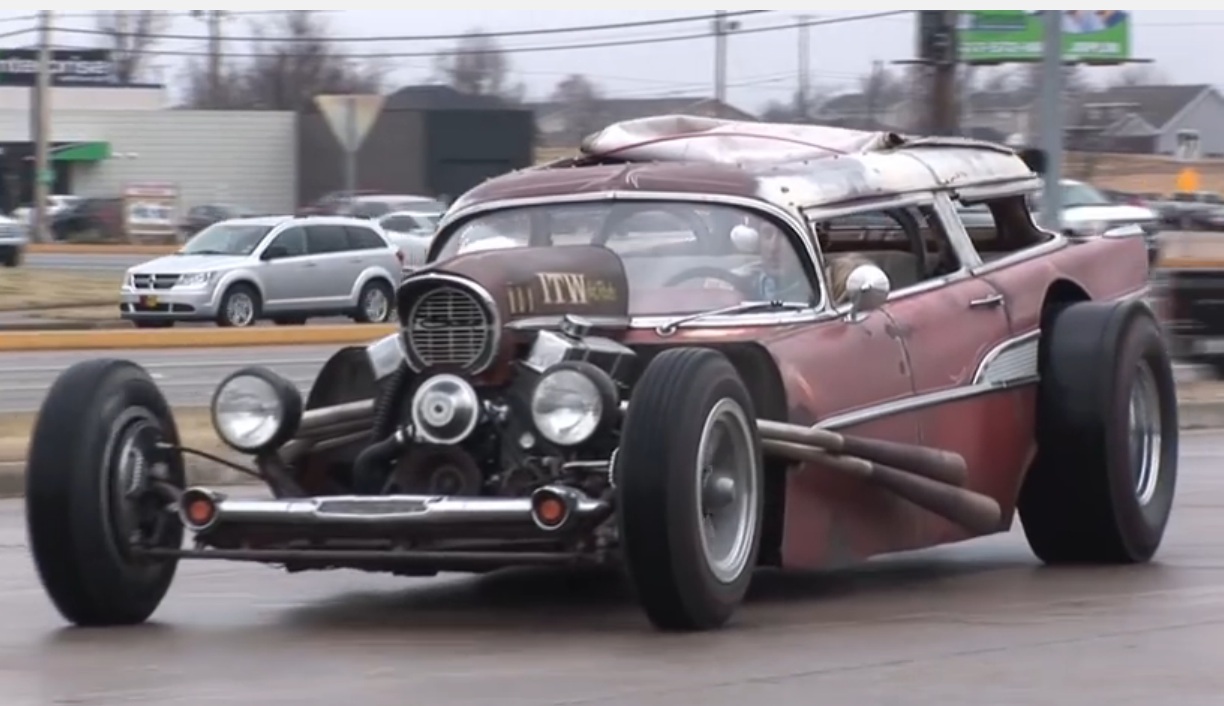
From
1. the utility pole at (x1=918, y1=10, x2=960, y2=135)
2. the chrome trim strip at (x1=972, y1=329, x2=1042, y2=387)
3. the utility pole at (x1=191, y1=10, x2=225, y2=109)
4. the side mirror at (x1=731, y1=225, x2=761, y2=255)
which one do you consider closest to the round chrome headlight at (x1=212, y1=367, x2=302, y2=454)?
the side mirror at (x1=731, y1=225, x2=761, y2=255)

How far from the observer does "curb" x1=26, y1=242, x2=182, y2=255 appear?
195ft

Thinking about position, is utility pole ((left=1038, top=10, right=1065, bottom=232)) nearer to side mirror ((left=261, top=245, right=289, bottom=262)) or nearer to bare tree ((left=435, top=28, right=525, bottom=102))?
side mirror ((left=261, top=245, right=289, bottom=262))

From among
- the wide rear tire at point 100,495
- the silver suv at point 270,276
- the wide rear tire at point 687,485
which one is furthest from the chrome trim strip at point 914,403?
the silver suv at point 270,276

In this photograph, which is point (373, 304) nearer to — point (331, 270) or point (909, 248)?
point (331, 270)

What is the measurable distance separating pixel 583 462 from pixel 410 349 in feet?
2.46

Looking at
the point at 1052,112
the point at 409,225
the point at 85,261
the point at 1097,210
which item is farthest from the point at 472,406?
the point at 85,261

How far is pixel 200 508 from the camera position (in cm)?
778

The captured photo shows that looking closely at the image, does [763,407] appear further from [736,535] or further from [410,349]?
[410,349]

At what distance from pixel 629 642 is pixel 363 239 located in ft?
94.8

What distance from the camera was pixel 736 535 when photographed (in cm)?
768

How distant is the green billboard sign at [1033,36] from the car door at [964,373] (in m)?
30.0

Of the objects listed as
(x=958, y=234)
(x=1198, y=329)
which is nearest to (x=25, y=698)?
(x=958, y=234)

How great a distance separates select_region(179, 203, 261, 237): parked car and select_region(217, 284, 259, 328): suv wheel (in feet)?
102

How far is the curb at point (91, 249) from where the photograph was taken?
5947 centimetres
